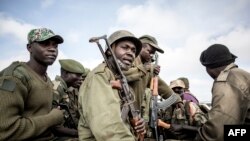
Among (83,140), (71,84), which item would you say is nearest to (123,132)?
(83,140)

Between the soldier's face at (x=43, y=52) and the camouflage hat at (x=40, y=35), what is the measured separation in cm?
7

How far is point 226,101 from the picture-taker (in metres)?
3.89

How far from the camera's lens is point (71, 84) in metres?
7.00

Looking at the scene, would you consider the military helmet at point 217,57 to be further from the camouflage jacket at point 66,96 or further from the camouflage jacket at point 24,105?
the camouflage jacket at point 66,96

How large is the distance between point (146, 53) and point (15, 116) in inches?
133

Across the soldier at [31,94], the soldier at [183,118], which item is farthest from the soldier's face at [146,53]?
the soldier at [31,94]

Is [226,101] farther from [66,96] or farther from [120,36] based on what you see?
[66,96]

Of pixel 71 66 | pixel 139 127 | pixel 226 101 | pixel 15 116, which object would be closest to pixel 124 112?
pixel 139 127

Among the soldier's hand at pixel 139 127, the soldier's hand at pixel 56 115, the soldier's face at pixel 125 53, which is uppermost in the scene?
→ the soldier's face at pixel 125 53

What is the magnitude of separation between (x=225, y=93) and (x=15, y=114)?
2.77 metres

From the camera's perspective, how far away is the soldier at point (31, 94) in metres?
3.25

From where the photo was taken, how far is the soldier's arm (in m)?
3.21

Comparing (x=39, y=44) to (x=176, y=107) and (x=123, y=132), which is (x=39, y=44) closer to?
(x=123, y=132)

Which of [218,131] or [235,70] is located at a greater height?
[235,70]
